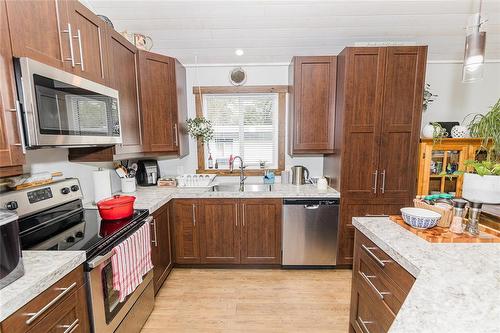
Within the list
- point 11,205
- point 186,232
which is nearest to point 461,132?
point 186,232

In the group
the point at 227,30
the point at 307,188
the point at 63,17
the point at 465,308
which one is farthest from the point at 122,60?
the point at 465,308

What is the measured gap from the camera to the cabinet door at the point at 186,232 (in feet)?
8.43

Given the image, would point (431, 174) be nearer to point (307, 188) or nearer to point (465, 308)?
point (307, 188)

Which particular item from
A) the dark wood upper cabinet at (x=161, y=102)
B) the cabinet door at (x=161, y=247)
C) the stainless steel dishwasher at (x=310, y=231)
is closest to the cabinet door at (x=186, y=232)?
the cabinet door at (x=161, y=247)

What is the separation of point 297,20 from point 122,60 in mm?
1625

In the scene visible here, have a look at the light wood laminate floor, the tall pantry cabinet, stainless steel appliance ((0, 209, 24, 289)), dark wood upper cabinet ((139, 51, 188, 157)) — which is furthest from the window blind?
stainless steel appliance ((0, 209, 24, 289))

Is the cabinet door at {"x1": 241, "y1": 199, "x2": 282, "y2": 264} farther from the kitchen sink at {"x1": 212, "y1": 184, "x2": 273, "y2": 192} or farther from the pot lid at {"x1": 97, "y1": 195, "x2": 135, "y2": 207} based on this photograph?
the pot lid at {"x1": 97, "y1": 195, "x2": 135, "y2": 207}

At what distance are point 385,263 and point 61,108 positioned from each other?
6.32 ft

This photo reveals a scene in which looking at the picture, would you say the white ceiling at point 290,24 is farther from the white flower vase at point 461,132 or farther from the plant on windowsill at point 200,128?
the white flower vase at point 461,132

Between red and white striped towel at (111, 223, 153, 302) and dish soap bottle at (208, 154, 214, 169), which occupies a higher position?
dish soap bottle at (208, 154, 214, 169)

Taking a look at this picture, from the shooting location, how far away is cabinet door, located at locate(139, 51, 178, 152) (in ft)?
7.85

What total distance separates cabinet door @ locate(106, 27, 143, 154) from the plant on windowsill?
28.3 inches

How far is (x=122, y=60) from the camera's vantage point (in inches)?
81.4

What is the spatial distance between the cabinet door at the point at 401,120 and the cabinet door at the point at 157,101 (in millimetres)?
2272
